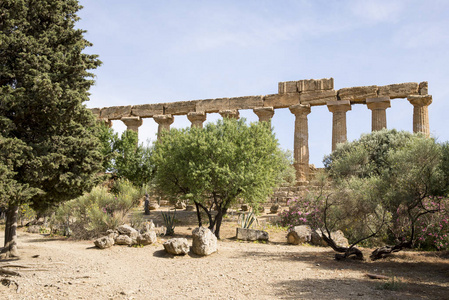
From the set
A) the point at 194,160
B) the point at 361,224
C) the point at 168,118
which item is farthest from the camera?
the point at 168,118

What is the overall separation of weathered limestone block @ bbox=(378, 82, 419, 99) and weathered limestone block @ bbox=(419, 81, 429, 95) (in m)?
0.23

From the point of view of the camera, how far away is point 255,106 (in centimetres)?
2769

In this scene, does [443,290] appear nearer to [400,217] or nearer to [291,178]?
[400,217]

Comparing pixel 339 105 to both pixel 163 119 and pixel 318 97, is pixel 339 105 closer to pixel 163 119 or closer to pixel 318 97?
pixel 318 97

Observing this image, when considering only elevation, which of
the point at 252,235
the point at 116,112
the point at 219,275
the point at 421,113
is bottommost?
the point at 219,275

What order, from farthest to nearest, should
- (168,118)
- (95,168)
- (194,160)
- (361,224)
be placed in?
(168,118)
(194,160)
(361,224)
(95,168)

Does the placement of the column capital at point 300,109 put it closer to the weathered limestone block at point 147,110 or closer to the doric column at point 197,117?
the doric column at point 197,117

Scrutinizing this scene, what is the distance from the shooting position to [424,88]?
2405 centimetres

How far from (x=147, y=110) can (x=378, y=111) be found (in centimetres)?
1636

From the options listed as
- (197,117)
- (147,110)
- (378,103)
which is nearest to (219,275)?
(378,103)

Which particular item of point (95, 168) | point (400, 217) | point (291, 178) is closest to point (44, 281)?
point (95, 168)

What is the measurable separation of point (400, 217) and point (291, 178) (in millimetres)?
13646

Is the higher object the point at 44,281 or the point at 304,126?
the point at 304,126

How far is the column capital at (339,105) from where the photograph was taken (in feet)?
82.7
